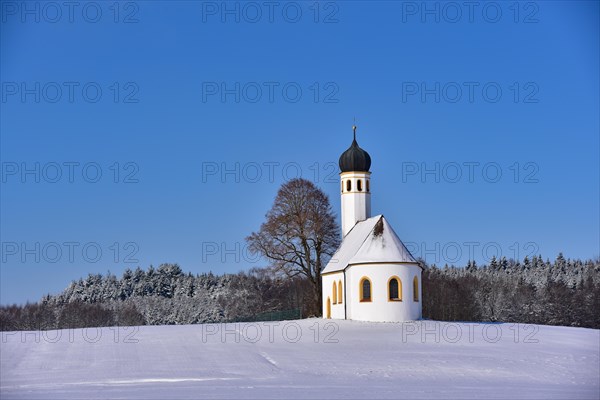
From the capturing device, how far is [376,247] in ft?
146

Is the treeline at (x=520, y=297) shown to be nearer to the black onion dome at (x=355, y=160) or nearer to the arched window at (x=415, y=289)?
the black onion dome at (x=355, y=160)

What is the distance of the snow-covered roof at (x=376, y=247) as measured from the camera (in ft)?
144

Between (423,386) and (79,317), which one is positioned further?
(79,317)

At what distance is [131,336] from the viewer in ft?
127

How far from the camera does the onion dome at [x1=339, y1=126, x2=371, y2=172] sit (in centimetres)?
5062

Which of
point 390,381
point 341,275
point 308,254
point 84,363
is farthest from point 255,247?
point 390,381

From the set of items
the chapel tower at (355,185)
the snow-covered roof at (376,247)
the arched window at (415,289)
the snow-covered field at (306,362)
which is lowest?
the snow-covered field at (306,362)

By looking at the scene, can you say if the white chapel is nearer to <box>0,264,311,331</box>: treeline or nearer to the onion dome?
the onion dome

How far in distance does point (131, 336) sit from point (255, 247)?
14700 mm

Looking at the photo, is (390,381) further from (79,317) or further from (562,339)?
(79,317)

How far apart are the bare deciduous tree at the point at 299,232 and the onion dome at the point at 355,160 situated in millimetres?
3075

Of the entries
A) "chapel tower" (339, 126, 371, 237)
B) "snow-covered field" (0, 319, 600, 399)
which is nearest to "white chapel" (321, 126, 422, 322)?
"snow-covered field" (0, 319, 600, 399)

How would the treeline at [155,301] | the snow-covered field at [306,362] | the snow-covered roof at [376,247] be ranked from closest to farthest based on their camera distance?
1. the snow-covered field at [306,362]
2. the snow-covered roof at [376,247]
3. the treeline at [155,301]

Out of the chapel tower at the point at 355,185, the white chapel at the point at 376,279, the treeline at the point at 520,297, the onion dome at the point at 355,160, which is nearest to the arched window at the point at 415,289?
the white chapel at the point at 376,279
